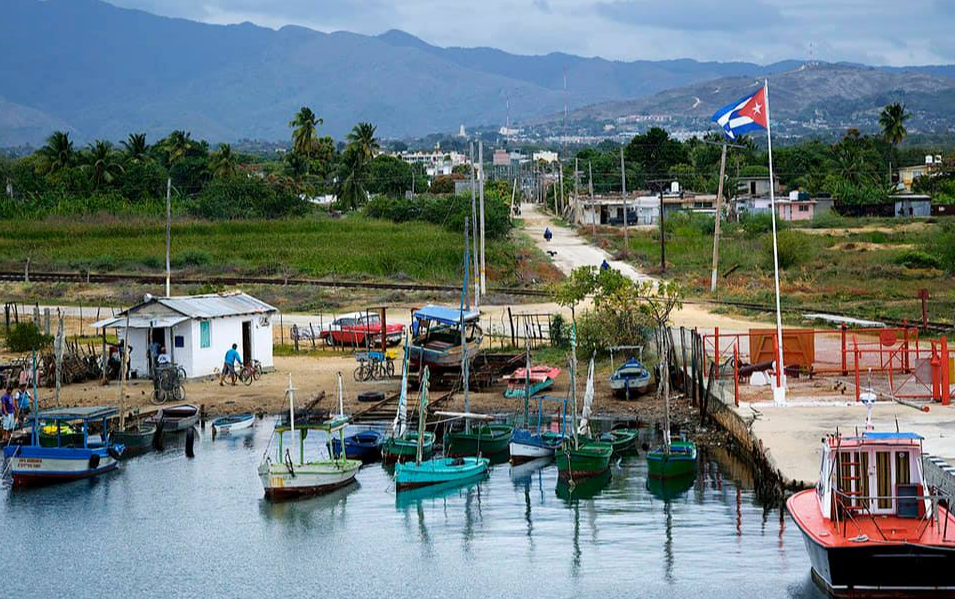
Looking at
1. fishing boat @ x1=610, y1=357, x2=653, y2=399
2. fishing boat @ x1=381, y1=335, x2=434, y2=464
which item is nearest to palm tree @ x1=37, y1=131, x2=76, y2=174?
fishing boat @ x1=610, y1=357, x2=653, y2=399

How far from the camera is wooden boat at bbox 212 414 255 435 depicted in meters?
39.9

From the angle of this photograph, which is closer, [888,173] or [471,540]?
[471,540]

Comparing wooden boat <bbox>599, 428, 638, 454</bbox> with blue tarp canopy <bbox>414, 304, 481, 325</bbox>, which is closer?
wooden boat <bbox>599, 428, 638, 454</bbox>

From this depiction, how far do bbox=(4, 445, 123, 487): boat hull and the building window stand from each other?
11.2 metres

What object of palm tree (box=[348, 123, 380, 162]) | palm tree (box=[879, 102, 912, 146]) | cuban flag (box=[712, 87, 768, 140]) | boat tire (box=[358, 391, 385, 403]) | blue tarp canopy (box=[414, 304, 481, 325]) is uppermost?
palm tree (box=[879, 102, 912, 146])

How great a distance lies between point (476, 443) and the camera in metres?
A: 36.0

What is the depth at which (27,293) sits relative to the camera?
7012 cm

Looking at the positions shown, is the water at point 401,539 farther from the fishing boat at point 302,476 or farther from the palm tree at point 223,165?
the palm tree at point 223,165

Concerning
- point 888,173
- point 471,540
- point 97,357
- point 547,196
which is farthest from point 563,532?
point 547,196

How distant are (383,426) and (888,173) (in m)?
122

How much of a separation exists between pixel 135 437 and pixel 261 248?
1994 inches

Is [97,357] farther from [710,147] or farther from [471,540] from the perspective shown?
[710,147]

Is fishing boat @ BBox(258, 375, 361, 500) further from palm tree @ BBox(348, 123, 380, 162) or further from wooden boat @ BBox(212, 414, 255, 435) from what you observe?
palm tree @ BBox(348, 123, 380, 162)

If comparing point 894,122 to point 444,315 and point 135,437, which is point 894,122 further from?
point 135,437
